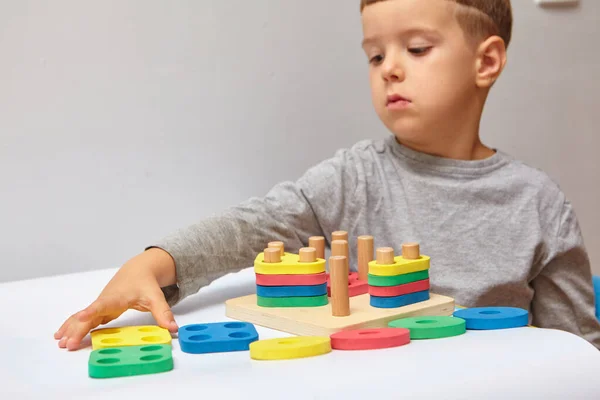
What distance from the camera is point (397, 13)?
0.92 meters

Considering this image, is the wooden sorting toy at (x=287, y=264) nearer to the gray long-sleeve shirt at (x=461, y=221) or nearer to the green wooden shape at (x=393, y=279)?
the green wooden shape at (x=393, y=279)

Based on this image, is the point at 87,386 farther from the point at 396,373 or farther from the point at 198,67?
the point at 198,67

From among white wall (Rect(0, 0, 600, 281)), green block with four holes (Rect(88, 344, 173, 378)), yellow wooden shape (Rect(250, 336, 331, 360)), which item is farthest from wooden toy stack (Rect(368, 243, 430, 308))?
white wall (Rect(0, 0, 600, 281))

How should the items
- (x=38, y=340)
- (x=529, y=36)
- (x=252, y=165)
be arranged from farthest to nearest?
(x=529, y=36)
(x=252, y=165)
(x=38, y=340)

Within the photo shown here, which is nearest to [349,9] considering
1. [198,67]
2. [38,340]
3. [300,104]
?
[300,104]

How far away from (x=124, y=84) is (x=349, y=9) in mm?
383

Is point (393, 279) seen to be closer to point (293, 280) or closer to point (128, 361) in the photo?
point (293, 280)

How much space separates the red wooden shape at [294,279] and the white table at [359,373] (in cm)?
5

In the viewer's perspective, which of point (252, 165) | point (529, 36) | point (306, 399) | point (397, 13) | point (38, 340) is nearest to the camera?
point (306, 399)

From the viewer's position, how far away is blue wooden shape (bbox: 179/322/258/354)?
66cm

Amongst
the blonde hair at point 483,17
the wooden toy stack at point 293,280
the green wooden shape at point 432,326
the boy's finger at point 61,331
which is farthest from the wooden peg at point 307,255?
the blonde hair at point 483,17

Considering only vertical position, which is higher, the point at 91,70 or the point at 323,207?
the point at 91,70

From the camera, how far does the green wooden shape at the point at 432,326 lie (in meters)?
0.68

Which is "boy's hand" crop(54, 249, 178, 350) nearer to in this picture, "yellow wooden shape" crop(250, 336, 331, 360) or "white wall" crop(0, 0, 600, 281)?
"yellow wooden shape" crop(250, 336, 331, 360)
